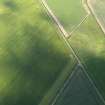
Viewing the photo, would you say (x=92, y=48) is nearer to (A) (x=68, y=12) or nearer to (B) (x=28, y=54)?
(A) (x=68, y=12)

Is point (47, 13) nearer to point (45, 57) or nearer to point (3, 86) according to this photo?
point (45, 57)

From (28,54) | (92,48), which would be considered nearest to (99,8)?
(92,48)

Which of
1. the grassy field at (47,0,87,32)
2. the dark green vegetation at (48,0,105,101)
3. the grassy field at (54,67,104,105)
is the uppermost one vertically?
the grassy field at (47,0,87,32)

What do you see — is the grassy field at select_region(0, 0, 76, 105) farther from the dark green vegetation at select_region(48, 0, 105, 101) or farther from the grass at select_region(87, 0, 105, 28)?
the grass at select_region(87, 0, 105, 28)

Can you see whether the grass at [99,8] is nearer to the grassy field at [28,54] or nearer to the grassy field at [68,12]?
the grassy field at [68,12]

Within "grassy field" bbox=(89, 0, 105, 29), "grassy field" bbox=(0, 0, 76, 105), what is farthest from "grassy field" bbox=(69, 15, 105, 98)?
"grassy field" bbox=(0, 0, 76, 105)

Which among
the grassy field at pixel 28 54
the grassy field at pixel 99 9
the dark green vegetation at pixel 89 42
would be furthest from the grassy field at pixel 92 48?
the grassy field at pixel 28 54
